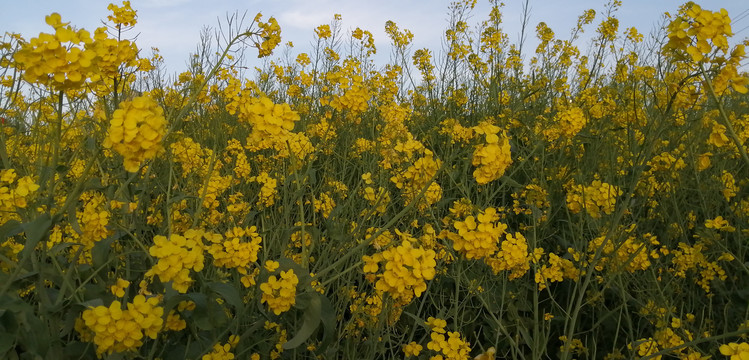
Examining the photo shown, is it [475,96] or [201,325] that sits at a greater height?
[475,96]

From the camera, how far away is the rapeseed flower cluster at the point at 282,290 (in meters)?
1.27

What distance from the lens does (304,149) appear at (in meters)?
2.31

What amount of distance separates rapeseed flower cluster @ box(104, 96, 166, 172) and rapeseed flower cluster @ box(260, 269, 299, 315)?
1.52 feet

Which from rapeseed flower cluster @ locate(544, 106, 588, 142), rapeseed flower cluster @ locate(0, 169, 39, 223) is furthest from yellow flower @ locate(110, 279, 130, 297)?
rapeseed flower cluster @ locate(544, 106, 588, 142)

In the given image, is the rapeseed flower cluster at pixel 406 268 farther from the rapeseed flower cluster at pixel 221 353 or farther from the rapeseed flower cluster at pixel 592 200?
the rapeseed flower cluster at pixel 592 200

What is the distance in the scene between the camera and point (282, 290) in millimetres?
1262

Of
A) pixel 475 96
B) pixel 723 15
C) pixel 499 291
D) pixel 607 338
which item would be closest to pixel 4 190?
pixel 499 291

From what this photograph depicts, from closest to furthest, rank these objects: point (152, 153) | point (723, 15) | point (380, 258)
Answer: point (152, 153) → point (380, 258) → point (723, 15)

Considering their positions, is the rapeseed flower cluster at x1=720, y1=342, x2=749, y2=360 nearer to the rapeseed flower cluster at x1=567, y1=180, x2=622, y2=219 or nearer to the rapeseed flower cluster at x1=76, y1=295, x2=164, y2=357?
the rapeseed flower cluster at x1=567, y1=180, x2=622, y2=219

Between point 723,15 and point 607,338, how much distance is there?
1.33 m

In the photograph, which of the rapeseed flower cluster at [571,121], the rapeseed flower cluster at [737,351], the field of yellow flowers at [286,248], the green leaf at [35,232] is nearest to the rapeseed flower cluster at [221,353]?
the field of yellow flowers at [286,248]

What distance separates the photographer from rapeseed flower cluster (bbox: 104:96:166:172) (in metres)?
0.93

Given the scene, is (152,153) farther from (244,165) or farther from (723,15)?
(244,165)

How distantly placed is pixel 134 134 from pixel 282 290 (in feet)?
1.68
